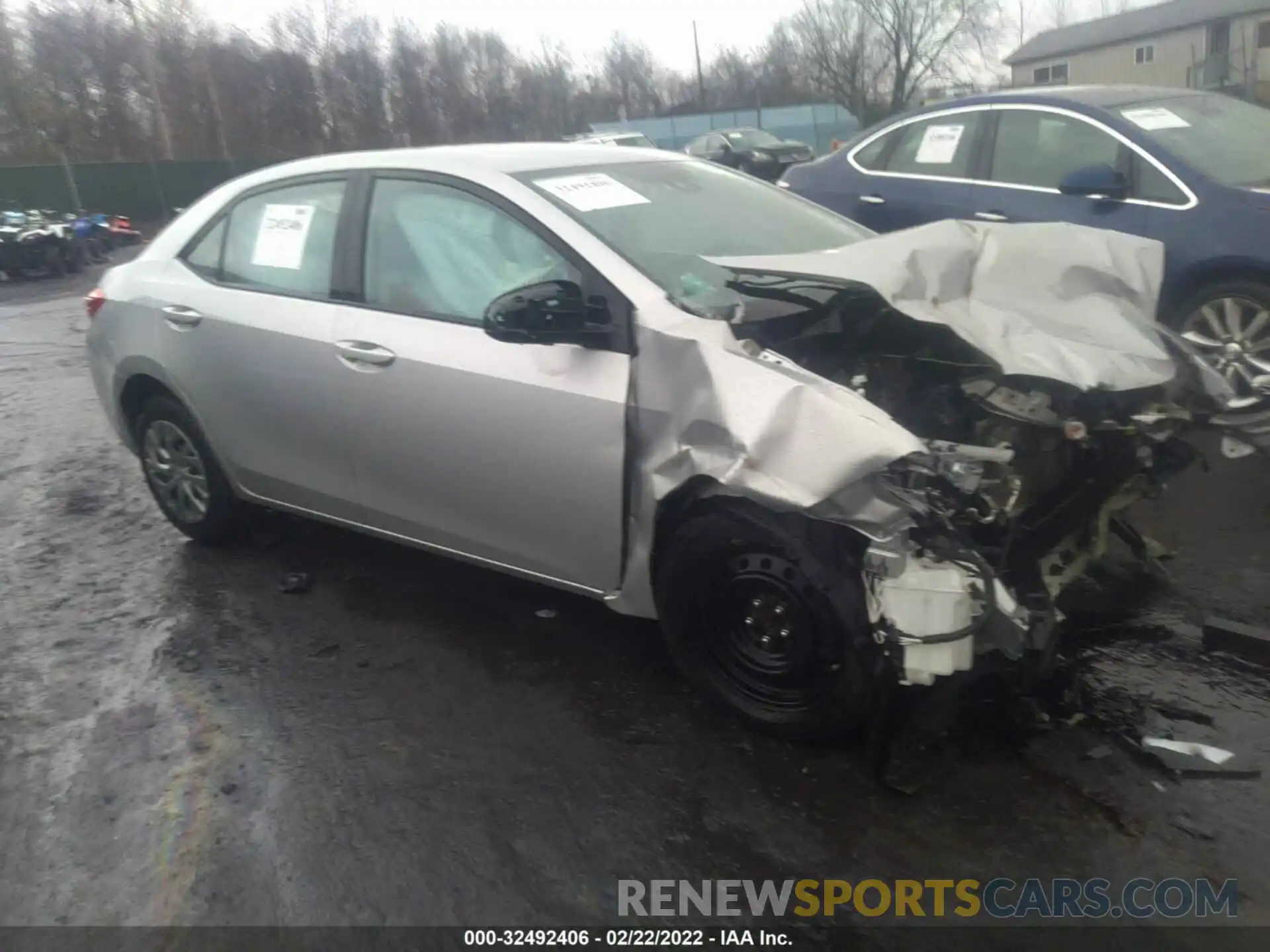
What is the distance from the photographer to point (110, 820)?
311 cm

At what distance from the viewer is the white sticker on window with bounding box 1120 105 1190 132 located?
595 cm

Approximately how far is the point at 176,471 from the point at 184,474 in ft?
0.20

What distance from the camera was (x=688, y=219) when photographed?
12.6 ft

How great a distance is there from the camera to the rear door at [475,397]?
3297 mm

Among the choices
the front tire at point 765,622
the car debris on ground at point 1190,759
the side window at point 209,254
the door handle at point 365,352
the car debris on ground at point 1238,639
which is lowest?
the car debris on ground at point 1190,759

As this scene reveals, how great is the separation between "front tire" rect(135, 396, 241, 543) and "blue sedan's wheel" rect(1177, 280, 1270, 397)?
4746mm

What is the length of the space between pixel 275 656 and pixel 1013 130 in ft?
17.1

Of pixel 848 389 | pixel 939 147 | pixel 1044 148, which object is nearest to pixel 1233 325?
pixel 1044 148

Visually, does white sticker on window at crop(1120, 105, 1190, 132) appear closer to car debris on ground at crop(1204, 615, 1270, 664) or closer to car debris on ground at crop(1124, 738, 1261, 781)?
car debris on ground at crop(1204, 615, 1270, 664)

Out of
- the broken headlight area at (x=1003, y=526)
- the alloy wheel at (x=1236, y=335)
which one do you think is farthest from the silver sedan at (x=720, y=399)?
the alloy wheel at (x=1236, y=335)

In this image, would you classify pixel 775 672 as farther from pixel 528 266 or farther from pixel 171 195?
pixel 171 195

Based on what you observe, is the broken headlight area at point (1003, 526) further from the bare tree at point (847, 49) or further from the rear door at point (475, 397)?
the bare tree at point (847, 49)

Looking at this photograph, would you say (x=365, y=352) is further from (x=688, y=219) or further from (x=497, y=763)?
(x=497, y=763)

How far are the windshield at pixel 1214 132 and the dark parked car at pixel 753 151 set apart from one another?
16.7 m
